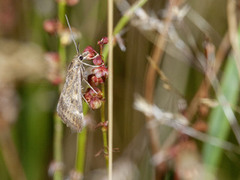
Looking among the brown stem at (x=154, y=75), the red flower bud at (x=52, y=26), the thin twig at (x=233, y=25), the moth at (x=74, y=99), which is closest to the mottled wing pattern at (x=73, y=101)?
the moth at (x=74, y=99)

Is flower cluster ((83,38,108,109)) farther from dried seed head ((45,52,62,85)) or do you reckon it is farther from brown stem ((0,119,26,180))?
brown stem ((0,119,26,180))

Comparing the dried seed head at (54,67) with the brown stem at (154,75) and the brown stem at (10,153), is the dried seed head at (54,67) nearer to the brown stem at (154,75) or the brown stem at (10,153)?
the brown stem at (154,75)

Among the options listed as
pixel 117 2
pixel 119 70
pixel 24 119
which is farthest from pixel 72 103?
pixel 24 119

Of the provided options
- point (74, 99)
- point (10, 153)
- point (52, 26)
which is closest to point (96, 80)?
point (74, 99)

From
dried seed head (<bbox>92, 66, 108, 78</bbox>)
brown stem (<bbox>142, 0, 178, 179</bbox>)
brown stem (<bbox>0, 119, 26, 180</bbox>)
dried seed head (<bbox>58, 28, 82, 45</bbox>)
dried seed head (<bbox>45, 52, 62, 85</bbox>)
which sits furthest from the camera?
brown stem (<bbox>0, 119, 26, 180</bbox>)

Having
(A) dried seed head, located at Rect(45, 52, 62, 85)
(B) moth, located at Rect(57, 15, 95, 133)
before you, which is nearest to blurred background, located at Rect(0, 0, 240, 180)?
(A) dried seed head, located at Rect(45, 52, 62, 85)

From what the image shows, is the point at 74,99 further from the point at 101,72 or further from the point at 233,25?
the point at 233,25

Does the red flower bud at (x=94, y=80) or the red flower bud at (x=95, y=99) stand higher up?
the red flower bud at (x=94, y=80)

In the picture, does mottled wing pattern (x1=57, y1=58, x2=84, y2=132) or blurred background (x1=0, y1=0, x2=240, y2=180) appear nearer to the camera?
mottled wing pattern (x1=57, y1=58, x2=84, y2=132)

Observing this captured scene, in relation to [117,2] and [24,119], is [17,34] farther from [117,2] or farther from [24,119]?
[117,2]
